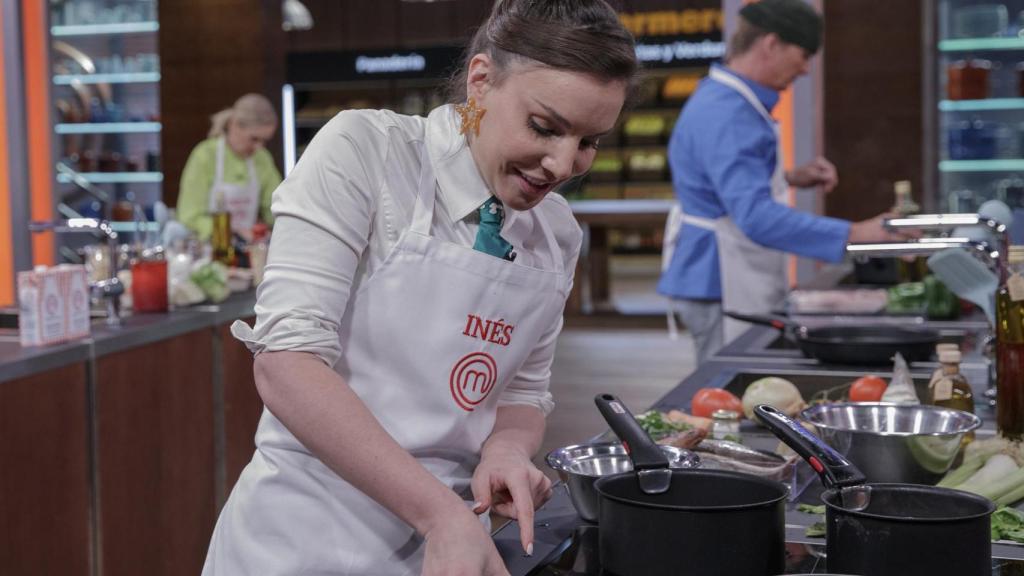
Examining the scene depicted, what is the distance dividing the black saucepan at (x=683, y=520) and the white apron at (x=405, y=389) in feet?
0.68

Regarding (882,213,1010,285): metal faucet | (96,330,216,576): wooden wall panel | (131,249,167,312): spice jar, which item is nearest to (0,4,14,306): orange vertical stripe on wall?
(131,249,167,312): spice jar

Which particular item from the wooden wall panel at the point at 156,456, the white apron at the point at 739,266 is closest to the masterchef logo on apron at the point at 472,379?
the wooden wall panel at the point at 156,456

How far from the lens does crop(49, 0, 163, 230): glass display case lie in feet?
29.7

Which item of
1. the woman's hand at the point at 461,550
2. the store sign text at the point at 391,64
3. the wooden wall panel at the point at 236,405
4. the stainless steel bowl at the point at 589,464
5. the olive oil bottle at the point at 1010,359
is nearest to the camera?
the woman's hand at the point at 461,550

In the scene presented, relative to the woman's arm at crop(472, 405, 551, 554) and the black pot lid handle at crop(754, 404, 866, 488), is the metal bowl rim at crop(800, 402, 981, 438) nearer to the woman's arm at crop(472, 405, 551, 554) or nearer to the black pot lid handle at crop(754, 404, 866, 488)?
the black pot lid handle at crop(754, 404, 866, 488)

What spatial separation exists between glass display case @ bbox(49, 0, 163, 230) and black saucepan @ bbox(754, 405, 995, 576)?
840cm

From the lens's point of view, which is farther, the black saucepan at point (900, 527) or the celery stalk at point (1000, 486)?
the celery stalk at point (1000, 486)

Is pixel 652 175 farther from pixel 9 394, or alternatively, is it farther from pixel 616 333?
pixel 9 394

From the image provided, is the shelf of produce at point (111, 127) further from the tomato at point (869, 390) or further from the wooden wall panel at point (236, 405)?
the tomato at point (869, 390)

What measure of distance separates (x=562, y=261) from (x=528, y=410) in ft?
0.64

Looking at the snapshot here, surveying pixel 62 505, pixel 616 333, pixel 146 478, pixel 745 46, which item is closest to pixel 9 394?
pixel 62 505

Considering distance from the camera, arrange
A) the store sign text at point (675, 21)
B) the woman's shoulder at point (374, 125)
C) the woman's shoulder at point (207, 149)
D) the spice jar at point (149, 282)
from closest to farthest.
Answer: the woman's shoulder at point (374, 125)
the spice jar at point (149, 282)
the woman's shoulder at point (207, 149)
the store sign text at point (675, 21)

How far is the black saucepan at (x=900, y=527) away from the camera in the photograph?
1.08 m

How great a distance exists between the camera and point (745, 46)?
3699 mm
